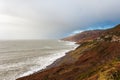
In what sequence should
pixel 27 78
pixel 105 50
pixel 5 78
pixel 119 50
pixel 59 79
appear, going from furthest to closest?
pixel 105 50 → pixel 119 50 → pixel 5 78 → pixel 27 78 → pixel 59 79

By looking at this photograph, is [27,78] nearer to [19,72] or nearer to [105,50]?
[19,72]

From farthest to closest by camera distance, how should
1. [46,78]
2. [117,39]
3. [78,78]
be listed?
[117,39] < [46,78] < [78,78]

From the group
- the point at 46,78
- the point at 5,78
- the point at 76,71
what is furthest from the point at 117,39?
the point at 5,78

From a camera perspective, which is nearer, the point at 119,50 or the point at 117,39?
the point at 119,50

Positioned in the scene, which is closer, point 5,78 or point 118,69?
point 118,69

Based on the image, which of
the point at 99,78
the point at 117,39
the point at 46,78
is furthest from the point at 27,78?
the point at 117,39

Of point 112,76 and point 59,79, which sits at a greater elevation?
point 112,76

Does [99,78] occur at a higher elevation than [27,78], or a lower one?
higher

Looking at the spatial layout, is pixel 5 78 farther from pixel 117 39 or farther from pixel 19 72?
pixel 117 39

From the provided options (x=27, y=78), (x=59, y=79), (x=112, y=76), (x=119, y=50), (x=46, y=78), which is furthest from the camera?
(x=119, y=50)
